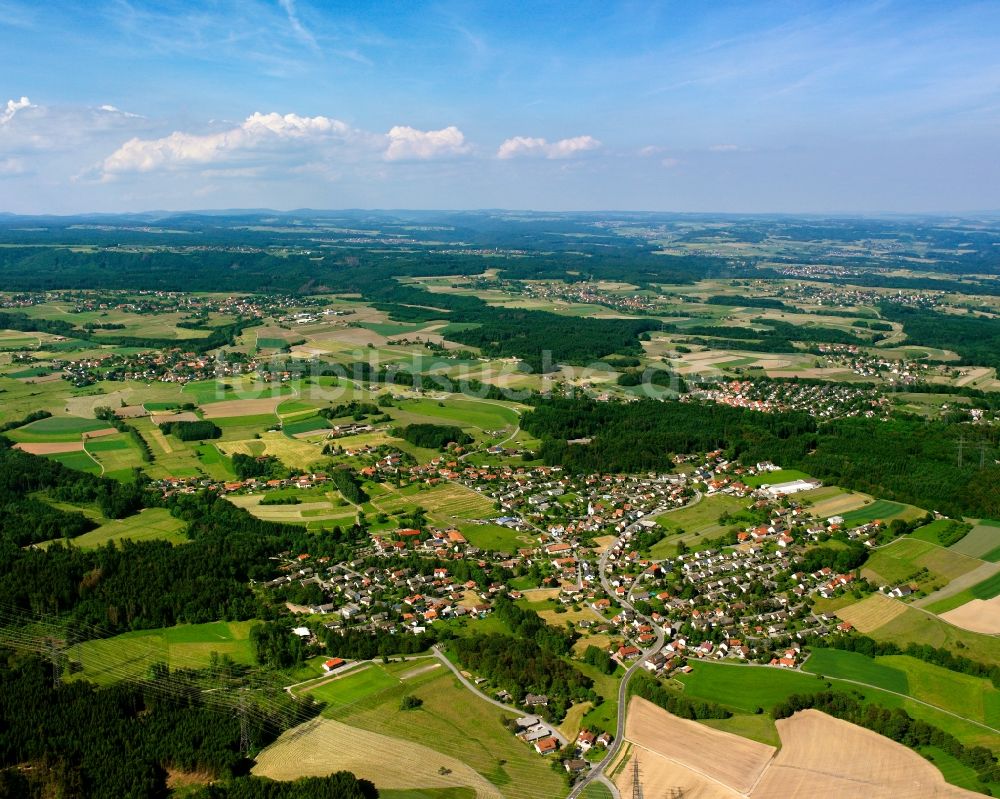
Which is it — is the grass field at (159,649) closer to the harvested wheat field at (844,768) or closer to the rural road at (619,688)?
the rural road at (619,688)

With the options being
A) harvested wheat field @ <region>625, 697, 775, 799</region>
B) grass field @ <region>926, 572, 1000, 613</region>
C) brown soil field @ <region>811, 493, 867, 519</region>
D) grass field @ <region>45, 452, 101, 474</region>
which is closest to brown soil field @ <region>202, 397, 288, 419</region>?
grass field @ <region>45, 452, 101, 474</region>

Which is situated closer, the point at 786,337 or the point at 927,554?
the point at 927,554

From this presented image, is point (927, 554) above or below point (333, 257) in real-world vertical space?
below

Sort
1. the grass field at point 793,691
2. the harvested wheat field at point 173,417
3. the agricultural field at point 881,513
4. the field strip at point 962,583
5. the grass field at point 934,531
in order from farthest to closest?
the harvested wheat field at point 173,417 → the agricultural field at point 881,513 → the grass field at point 934,531 → the field strip at point 962,583 → the grass field at point 793,691

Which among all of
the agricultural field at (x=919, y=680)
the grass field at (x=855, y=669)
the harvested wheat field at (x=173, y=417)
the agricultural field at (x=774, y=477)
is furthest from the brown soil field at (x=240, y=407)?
the agricultural field at (x=919, y=680)

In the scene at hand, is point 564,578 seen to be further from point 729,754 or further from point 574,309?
point 574,309

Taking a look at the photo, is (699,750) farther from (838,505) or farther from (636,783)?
(838,505)

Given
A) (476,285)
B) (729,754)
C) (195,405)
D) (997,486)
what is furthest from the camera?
(476,285)

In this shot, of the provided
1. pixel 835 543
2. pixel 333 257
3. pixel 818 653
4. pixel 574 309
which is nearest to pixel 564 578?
pixel 818 653
